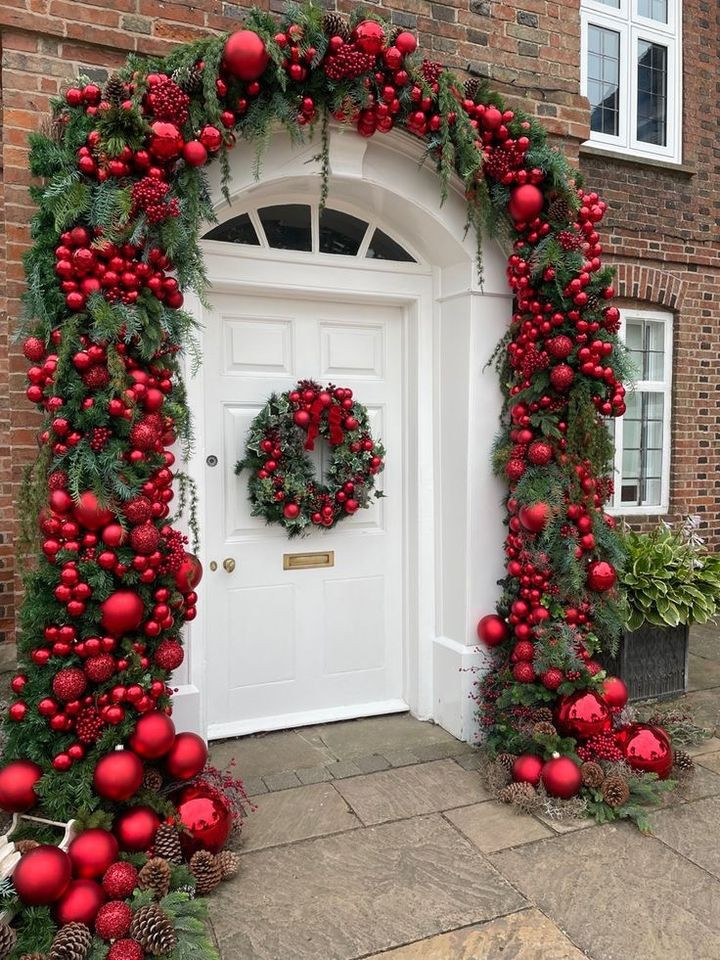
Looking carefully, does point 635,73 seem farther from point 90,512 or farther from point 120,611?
point 120,611

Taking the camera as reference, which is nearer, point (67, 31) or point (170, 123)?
point (170, 123)

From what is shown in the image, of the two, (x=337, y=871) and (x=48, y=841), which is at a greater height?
(x=48, y=841)

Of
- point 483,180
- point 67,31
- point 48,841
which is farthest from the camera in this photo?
point 483,180

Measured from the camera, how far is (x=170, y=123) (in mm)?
3053

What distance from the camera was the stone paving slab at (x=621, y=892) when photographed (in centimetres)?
258

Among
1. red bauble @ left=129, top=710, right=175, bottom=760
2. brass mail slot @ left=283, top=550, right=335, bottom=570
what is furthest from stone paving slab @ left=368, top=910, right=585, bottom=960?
brass mail slot @ left=283, top=550, right=335, bottom=570

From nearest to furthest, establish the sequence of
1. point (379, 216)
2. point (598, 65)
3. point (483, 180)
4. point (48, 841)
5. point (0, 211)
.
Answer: point (48, 841), point (0, 211), point (483, 180), point (379, 216), point (598, 65)

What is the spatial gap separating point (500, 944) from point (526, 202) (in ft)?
10.7

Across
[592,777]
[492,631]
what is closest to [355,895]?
[592,777]

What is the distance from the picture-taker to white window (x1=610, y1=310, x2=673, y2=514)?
6.96 m

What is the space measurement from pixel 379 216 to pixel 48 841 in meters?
3.41

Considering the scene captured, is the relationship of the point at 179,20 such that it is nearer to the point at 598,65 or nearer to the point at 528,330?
the point at 528,330

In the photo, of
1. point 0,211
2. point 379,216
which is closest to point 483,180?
point 379,216

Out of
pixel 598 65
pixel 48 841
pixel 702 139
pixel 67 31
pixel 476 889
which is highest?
pixel 598 65
